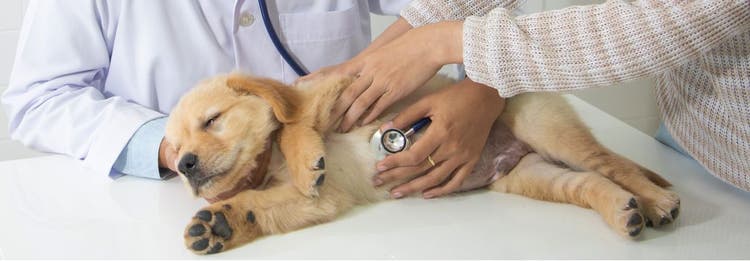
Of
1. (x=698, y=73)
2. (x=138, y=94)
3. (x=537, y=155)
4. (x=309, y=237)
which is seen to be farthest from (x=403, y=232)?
(x=138, y=94)

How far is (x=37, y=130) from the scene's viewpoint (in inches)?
45.3

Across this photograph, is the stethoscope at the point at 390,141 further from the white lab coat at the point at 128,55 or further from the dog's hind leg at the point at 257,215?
the white lab coat at the point at 128,55

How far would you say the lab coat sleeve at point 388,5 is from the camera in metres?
1.34

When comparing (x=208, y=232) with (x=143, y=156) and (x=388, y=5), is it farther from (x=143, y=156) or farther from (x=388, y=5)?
(x=388, y=5)

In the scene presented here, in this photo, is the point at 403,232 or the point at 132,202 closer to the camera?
the point at 403,232

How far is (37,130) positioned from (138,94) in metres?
0.17

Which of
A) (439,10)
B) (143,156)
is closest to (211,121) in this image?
(143,156)

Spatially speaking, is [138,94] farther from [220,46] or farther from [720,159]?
[720,159]

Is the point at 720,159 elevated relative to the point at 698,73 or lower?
lower

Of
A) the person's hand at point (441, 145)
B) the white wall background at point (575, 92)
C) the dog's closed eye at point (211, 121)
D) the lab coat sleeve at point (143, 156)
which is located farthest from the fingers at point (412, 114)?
the white wall background at point (575, 92)

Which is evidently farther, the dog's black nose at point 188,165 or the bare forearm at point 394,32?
the bare forearm at point 394,32

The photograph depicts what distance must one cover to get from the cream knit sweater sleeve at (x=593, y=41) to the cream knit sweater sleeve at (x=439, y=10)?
0.20 metres

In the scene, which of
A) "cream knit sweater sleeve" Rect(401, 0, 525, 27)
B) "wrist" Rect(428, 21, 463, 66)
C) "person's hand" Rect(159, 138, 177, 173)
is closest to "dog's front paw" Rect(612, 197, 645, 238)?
"wrist" Rect(428, 21, 463, 66)

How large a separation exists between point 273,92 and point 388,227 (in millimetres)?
244
